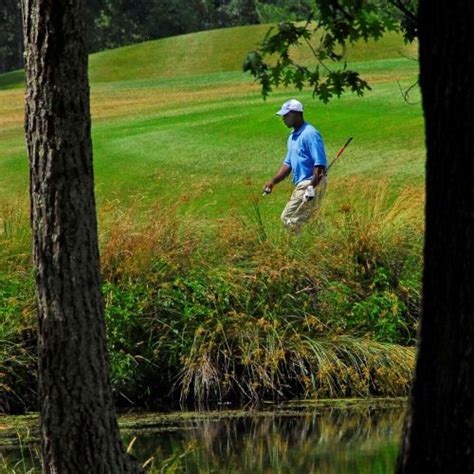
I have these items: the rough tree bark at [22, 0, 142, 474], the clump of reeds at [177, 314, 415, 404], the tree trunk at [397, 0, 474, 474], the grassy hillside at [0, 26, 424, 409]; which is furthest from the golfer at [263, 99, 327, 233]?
the tree trunk at [397, 0, 474, 474]

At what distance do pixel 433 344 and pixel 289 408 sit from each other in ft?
22.1

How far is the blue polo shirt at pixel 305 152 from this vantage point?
13.6 metres

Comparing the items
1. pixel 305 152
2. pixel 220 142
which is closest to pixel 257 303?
pixel 305 152

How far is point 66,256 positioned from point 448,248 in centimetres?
243

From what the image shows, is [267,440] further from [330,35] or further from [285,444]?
[330,35]

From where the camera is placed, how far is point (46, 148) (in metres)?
6.61

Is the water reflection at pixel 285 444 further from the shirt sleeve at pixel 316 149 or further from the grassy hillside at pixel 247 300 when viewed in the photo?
the shirt sleeve at pixel 316 149

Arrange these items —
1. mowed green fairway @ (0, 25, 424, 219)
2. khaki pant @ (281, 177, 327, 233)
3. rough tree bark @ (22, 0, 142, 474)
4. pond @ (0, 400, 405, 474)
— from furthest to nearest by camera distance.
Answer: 1. mowed green fairway @ (0, 25, 424, 219)
2. khaki pant @ (281, 177, 327, 233)
3. pond @ (0, 400, 405, 474)
4. rough tree bark @ (22, 0, 142, 474)

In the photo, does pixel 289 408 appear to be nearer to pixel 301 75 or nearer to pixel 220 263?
pixel 220 263

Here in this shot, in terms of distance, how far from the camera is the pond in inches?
389

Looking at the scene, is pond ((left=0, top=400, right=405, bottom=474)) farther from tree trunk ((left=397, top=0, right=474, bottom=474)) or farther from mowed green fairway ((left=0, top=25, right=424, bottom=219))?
tree trunk ((left=397, top=0, right=474, bottom=474))

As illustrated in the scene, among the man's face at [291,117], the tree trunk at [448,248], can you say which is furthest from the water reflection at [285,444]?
the tree trunk at [448,248]

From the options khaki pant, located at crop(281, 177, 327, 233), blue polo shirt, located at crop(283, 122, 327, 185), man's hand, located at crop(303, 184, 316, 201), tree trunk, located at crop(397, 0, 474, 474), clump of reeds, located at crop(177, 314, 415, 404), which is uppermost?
tree trunk, located at crop(397, 0, 474, 474)

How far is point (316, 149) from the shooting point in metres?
13.6
